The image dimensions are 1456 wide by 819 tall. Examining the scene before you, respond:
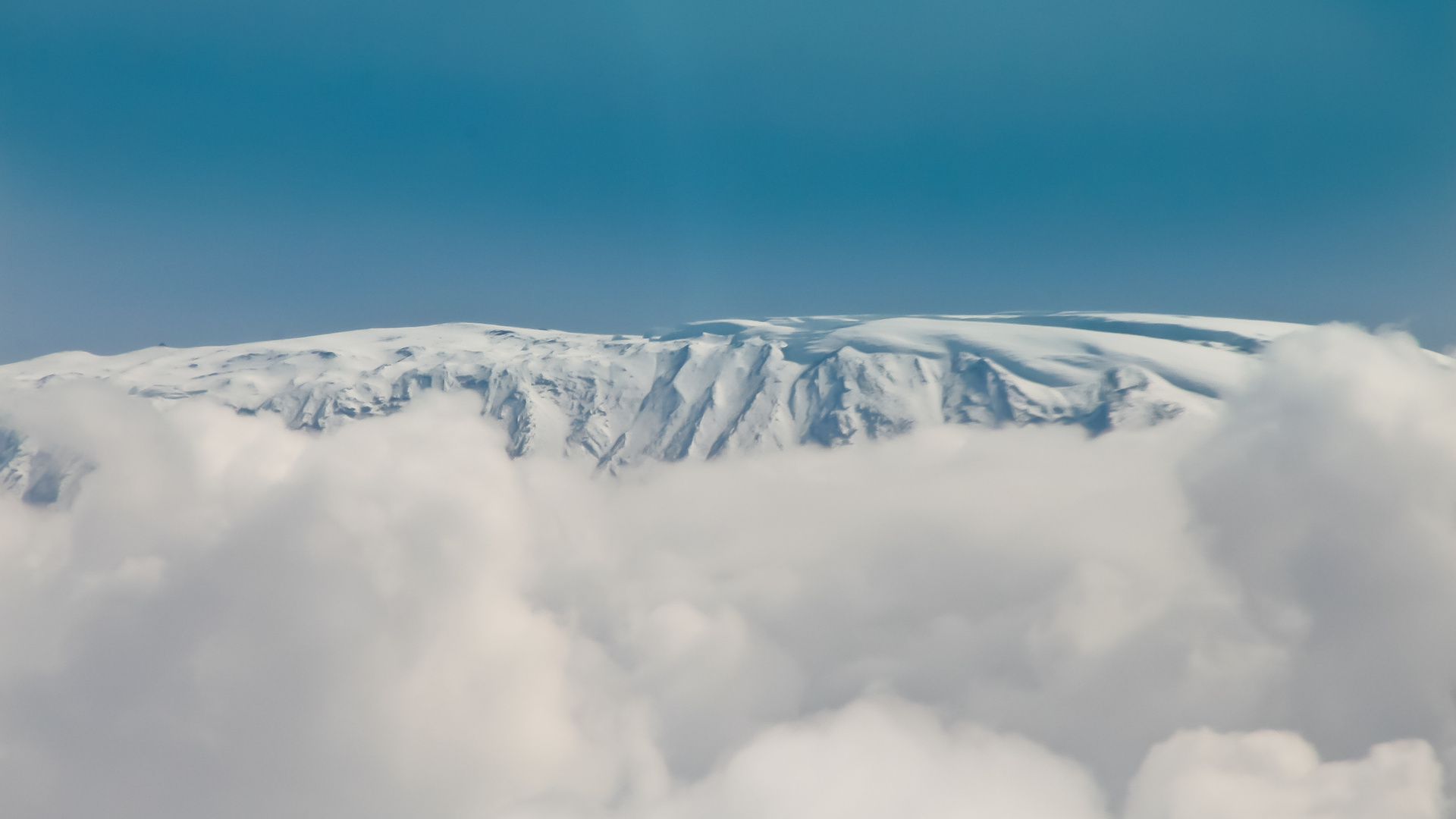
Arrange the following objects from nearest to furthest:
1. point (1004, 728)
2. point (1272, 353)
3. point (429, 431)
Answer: point (429, 431) → point (1004, 728) → point (1272, 353)

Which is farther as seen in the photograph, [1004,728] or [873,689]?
[873,689]

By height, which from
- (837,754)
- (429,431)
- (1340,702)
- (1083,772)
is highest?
(429,431)

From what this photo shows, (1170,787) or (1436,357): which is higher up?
(1436,357)

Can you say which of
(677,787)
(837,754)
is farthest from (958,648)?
(677,787)

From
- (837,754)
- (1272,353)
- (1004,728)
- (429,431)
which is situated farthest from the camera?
(1272,353)

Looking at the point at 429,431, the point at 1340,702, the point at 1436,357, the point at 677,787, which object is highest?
the point at 1436,357

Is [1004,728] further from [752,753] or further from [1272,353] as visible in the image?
[1272,353]

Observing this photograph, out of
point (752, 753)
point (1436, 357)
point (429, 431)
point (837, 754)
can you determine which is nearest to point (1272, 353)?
point (1436, 357)

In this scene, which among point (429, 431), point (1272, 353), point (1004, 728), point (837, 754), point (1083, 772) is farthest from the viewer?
point (1272, 353)

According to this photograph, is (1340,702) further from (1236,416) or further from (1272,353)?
(1272,353)
